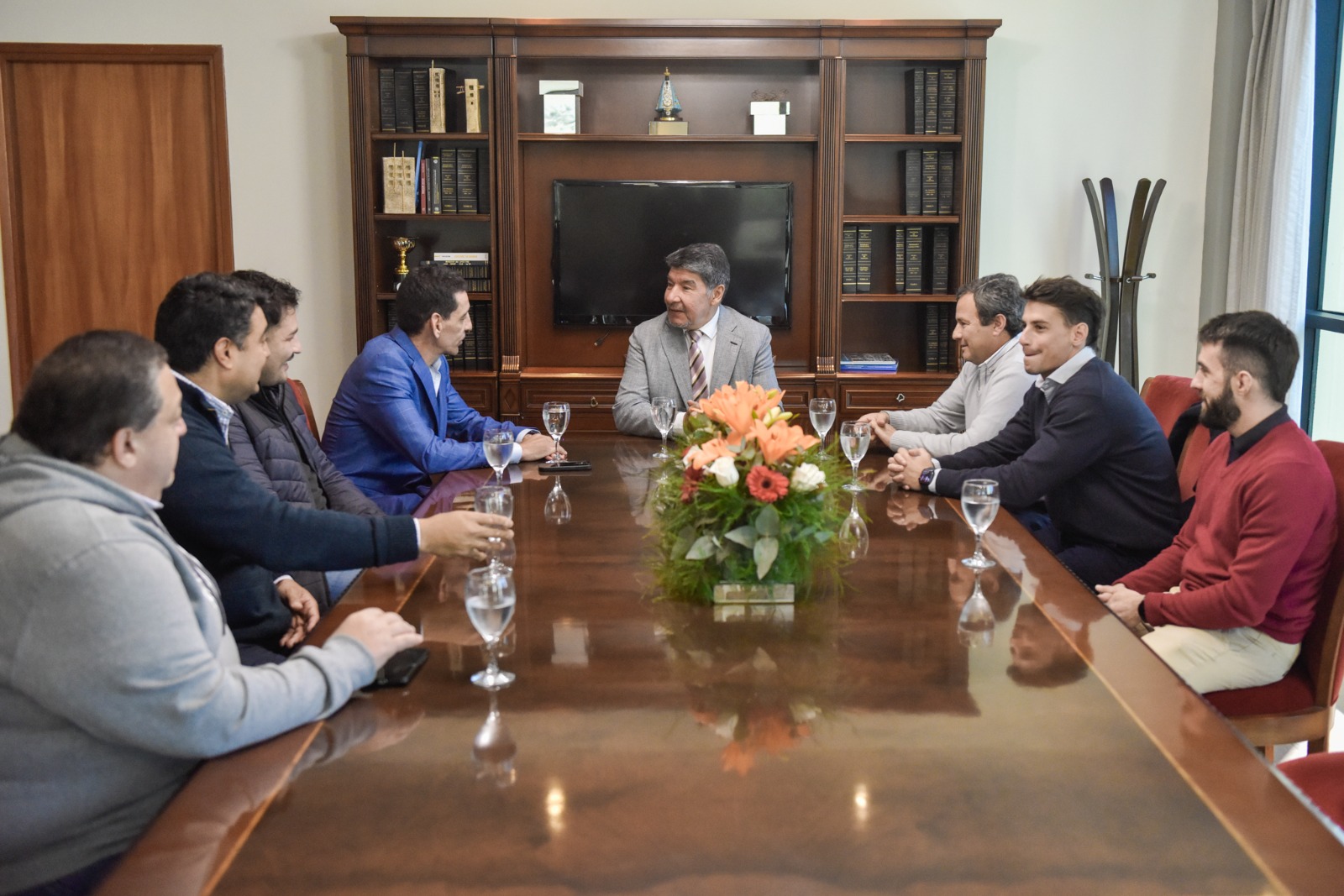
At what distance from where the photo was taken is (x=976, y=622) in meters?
1.84

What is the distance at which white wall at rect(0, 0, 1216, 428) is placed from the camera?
5164mm

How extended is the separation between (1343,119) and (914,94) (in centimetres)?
160

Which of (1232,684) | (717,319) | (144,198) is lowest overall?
(1232,684)

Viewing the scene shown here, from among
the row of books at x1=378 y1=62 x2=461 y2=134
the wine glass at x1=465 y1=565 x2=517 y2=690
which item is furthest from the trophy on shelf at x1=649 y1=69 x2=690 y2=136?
the wine glass at x1=465 y1=565 x2=517 y2=690

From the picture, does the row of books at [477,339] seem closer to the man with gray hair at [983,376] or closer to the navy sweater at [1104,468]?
the man with gray hair at [983,376]

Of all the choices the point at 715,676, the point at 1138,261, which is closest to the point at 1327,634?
the point at 715,676

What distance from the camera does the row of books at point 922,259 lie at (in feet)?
16.9

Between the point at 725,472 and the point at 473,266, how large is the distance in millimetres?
3543

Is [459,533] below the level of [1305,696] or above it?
above

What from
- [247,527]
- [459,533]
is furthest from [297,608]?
[459,533]

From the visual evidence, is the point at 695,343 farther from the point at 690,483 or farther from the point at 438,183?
the point at 690,483

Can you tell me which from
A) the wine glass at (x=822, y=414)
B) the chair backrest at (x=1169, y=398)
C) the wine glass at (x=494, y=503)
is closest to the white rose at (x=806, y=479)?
the wine glass at (x=494, y=503)

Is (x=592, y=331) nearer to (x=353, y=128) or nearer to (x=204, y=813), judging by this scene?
(x=353, y=128)

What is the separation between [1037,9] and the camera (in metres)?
5.19
